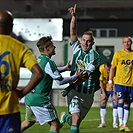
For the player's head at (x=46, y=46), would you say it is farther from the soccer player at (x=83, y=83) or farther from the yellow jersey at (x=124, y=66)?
the yellow jersey at (x=124, y=66)

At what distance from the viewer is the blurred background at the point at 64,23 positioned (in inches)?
Answer: 1253

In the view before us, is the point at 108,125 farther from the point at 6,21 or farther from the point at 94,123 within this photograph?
the point at 6,21

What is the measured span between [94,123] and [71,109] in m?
6.48

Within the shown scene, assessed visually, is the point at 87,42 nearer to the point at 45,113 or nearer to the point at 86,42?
the point at 86,42

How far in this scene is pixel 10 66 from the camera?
19.1ft

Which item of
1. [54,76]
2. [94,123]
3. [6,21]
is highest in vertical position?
[6,21]

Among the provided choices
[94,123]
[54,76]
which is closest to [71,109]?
[54,76]

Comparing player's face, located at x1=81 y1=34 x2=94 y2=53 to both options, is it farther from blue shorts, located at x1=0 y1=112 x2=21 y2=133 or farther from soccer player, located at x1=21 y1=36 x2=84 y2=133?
blue shorts, located at x1=0 y1=112 x2=21 y2=133

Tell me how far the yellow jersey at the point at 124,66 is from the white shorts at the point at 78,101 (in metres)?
3.82

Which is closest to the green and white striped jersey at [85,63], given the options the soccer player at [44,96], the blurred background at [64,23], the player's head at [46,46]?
the soccer player at [44,96]

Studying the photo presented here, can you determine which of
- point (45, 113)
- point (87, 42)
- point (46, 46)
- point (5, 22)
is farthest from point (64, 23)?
point (5, 22)

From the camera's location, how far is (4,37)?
5.87 m

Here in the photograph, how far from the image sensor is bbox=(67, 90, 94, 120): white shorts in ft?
31.6

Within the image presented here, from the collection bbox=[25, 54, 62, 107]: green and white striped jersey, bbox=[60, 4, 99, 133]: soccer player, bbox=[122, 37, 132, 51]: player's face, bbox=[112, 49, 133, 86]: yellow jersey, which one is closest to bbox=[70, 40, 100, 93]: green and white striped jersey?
bbox=[60, 4, 99, 133]: soccer player
